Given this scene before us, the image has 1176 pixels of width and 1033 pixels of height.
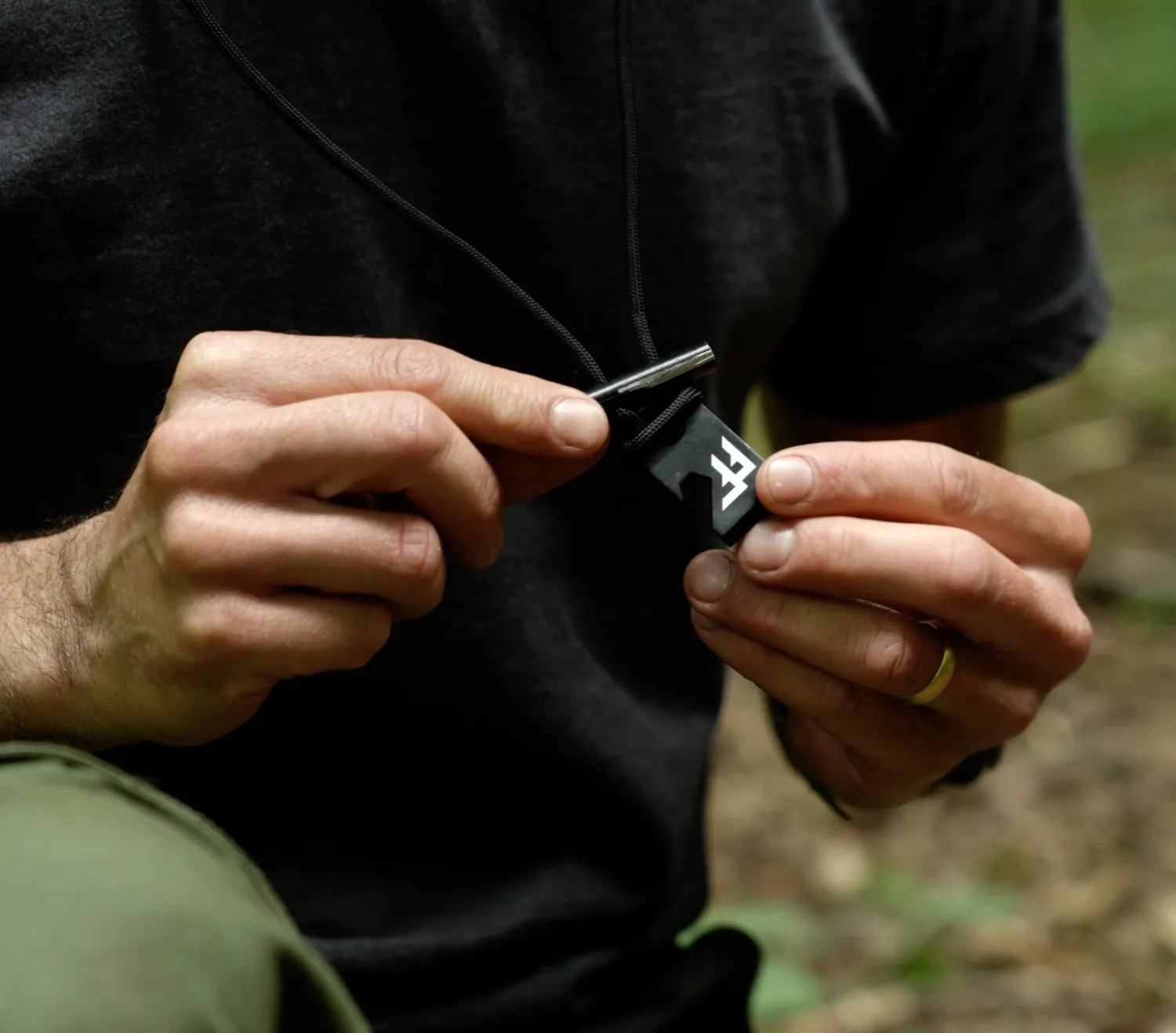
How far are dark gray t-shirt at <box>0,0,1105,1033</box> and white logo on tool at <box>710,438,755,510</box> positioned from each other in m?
0.23

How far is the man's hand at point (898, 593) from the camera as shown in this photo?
28.0 inches

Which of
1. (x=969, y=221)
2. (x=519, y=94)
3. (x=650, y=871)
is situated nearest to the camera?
(x=519, y=94)

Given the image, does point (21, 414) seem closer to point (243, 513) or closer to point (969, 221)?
point (243, 513)

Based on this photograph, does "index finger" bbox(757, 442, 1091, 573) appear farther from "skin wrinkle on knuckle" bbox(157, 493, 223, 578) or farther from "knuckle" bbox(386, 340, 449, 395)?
"skin wrinkle on knuckle" bbox(157, 493, 223, 578)

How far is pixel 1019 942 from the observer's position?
5.18ft

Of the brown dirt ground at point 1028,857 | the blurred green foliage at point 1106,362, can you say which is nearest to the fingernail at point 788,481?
the blurred green foliage at point 1106,362

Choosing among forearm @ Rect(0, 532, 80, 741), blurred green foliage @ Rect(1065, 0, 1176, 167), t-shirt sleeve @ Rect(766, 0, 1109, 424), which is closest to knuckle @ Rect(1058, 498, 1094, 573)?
t-shirt sleeve @ Rect(766, 0, 1109, 424)

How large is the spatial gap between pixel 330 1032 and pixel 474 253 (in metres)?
0.44

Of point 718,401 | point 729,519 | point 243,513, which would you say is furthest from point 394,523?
point 718,401

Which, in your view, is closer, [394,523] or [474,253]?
[394,523]

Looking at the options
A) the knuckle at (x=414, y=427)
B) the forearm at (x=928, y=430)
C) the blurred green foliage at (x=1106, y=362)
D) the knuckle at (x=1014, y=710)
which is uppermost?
the knuckle at (x=414, y=427)

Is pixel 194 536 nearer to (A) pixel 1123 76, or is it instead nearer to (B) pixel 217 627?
(B) pixel 217 627

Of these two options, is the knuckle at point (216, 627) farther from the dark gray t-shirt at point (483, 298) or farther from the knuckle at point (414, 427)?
the dark gray t-shirt at point (483, 298)

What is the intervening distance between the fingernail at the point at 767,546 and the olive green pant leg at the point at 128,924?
0.31 meters
